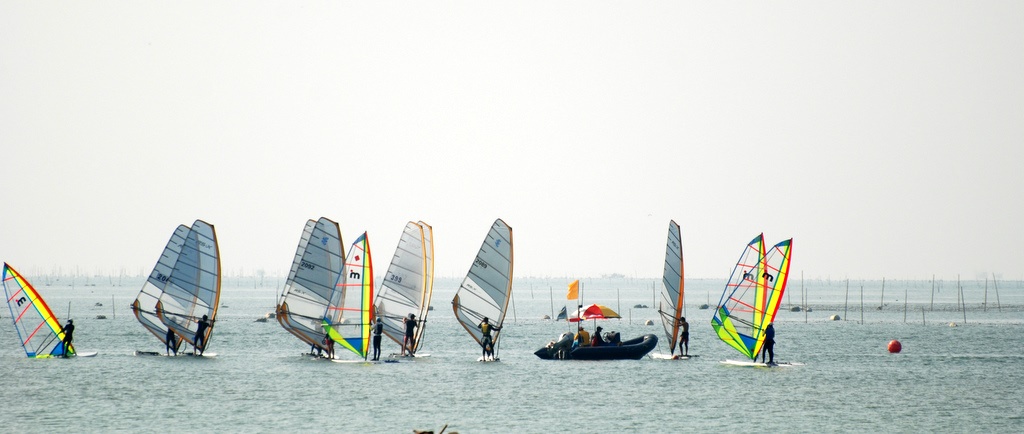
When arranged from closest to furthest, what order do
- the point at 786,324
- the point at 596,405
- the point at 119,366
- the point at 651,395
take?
1. the point at 596,405
2. the point at 651,395
3. the point at 119,366
4. the point at 786,324

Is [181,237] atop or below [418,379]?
atop

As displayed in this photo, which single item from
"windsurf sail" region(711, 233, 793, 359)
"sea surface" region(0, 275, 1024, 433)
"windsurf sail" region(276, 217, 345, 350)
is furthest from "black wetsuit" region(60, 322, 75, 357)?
"windsurf sail" region(711, 233, 793, 359)

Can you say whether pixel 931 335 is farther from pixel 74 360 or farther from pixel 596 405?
pixel 74 360

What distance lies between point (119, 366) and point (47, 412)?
13.1 meters

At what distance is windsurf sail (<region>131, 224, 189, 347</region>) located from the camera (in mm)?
47281

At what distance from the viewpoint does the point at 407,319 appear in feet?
157

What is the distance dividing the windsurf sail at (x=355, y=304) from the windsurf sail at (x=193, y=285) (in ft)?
18.7

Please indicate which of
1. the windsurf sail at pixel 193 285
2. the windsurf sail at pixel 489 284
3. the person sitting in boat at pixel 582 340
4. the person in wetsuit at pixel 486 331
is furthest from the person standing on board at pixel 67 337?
the person sitting in boat at pixel 582 340

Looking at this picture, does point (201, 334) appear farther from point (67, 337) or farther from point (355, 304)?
point (355, 304)

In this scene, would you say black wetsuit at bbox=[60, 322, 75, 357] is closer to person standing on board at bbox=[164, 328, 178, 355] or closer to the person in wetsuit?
person standing on board at bbox=[164, 328, 178, 355]

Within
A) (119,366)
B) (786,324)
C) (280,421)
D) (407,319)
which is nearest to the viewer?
(280,421)

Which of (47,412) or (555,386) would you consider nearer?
(47,412)

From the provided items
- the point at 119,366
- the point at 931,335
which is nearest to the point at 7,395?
the point at 119,366

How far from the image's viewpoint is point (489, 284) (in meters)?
48.1
